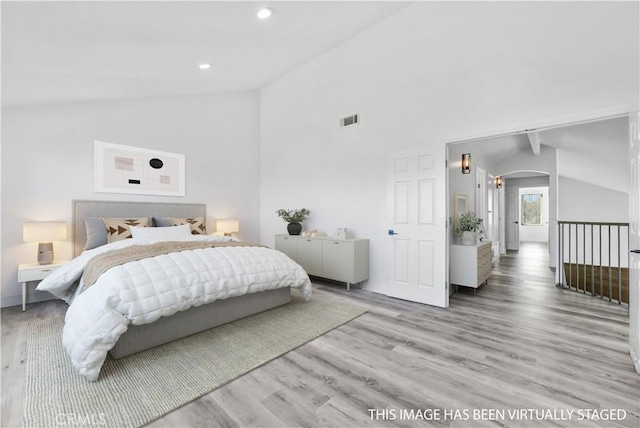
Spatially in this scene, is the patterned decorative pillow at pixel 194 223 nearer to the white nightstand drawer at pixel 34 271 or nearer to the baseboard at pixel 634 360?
the white nightstand drawer at pixel 34 271

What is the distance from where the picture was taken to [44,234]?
3289 mm

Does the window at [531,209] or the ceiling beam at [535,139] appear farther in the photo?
the window at [531,209]

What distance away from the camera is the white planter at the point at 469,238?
401 cm

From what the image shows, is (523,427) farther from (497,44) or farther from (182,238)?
(182,238)

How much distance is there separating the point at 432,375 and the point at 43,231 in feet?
13.8

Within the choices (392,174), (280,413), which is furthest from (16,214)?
(392,174)

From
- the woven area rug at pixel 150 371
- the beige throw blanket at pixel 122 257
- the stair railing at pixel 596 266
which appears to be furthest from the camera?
the stair railing at pixel 596 266

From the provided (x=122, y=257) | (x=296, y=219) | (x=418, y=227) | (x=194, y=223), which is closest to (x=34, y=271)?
(x=122, y=257)

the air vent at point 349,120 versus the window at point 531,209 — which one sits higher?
the air vent at point 349,120

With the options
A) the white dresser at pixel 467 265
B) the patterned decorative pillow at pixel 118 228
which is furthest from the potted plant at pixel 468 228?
the patterned decorative pillow at pixel 118 228

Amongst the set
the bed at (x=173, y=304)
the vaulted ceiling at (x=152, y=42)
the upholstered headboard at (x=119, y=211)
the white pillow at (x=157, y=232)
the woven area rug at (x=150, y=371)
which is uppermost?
the vaulted ceiling at (x=152, y=42)

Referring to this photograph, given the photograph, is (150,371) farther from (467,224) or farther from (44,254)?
(467,224)

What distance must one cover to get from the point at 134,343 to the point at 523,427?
2571 millimetres

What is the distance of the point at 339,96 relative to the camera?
4480mm
